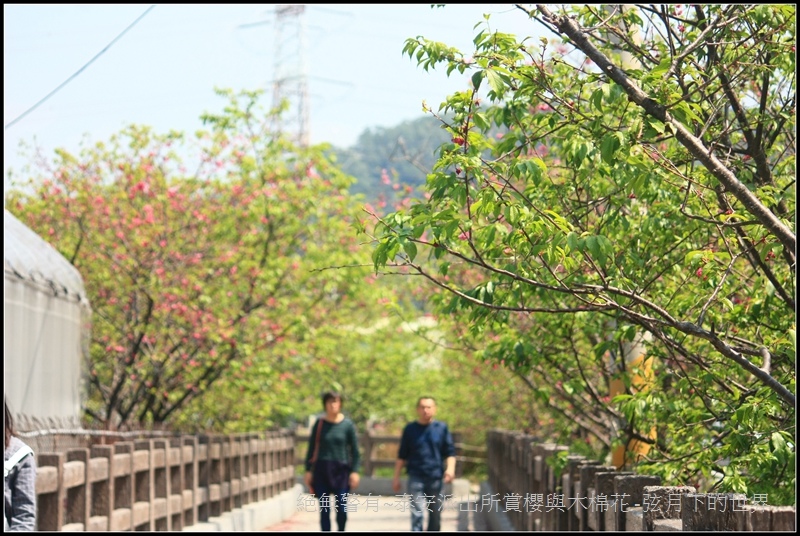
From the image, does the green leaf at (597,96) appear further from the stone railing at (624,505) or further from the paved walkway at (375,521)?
the paved walkway at (375,521)

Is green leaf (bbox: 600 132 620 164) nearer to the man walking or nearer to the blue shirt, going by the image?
the man walking

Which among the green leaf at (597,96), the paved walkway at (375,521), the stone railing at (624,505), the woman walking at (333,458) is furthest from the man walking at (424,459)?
the green leaf at (597,96)

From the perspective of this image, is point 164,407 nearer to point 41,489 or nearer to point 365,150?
point 41,489

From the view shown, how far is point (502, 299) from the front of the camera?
6.00 metres

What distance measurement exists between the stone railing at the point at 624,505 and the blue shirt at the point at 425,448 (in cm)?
89

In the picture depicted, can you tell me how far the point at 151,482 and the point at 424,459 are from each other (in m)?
2.63

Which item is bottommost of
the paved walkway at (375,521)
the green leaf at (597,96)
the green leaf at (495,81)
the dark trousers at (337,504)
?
the paved walkway at (375,521)

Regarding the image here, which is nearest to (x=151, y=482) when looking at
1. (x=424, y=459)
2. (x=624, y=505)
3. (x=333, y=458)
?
(x=333, y=458)

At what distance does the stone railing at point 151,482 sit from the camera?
8.79 meters

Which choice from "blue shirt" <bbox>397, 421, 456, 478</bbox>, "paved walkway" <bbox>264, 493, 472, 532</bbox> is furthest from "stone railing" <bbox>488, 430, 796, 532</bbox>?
"paved walkway" <bbox>264, 493, 472, 532</bbox>

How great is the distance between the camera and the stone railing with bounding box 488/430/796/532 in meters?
4.62

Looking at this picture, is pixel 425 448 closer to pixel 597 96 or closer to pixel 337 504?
pixel 337 504

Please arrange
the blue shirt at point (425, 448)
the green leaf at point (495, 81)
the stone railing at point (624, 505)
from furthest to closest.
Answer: the blue shirt at point (425, 448), the green leaf at point (495, 81), the stone railing at point (624, 505)

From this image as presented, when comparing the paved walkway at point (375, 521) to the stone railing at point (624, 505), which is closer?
the stone railing at point (624, 505)
